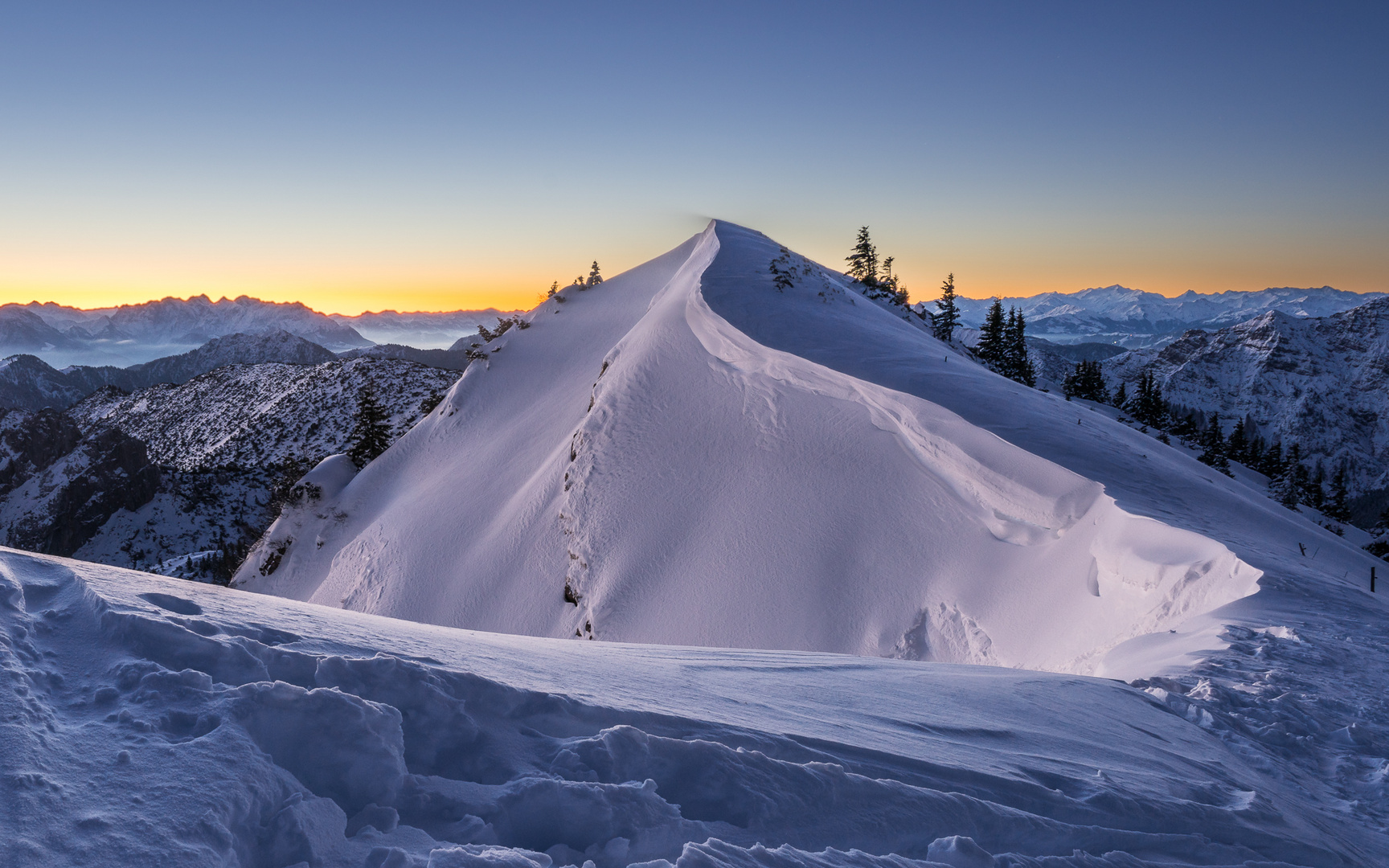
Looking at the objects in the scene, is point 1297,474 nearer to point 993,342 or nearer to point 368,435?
point 993,342

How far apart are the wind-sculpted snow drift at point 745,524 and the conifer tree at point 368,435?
7061 millimetres

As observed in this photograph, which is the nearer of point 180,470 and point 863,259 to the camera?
point 863,259

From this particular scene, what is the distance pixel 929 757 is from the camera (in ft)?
13.6

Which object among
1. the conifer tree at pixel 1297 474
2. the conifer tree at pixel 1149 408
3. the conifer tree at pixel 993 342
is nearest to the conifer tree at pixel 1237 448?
the conifer tree at pixel 1297 474

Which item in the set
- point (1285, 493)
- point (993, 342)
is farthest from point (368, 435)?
point (1285, 493)

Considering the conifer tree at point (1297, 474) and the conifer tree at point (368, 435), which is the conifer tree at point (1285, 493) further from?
the conifer tree at point (368, 435)

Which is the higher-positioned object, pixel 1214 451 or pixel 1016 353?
pixel 1016 353

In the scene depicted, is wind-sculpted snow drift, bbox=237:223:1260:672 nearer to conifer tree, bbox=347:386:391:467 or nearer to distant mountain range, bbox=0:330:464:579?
conifer tree, bbox=347:386:391:467

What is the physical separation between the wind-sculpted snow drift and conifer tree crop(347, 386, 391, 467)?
23.2 ft

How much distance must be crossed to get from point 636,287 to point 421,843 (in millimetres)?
39511

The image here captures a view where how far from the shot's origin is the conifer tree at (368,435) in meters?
39.1

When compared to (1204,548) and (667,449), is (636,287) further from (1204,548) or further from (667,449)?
(1204,548)

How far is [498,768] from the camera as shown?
328cm

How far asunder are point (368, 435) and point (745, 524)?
31583mm
